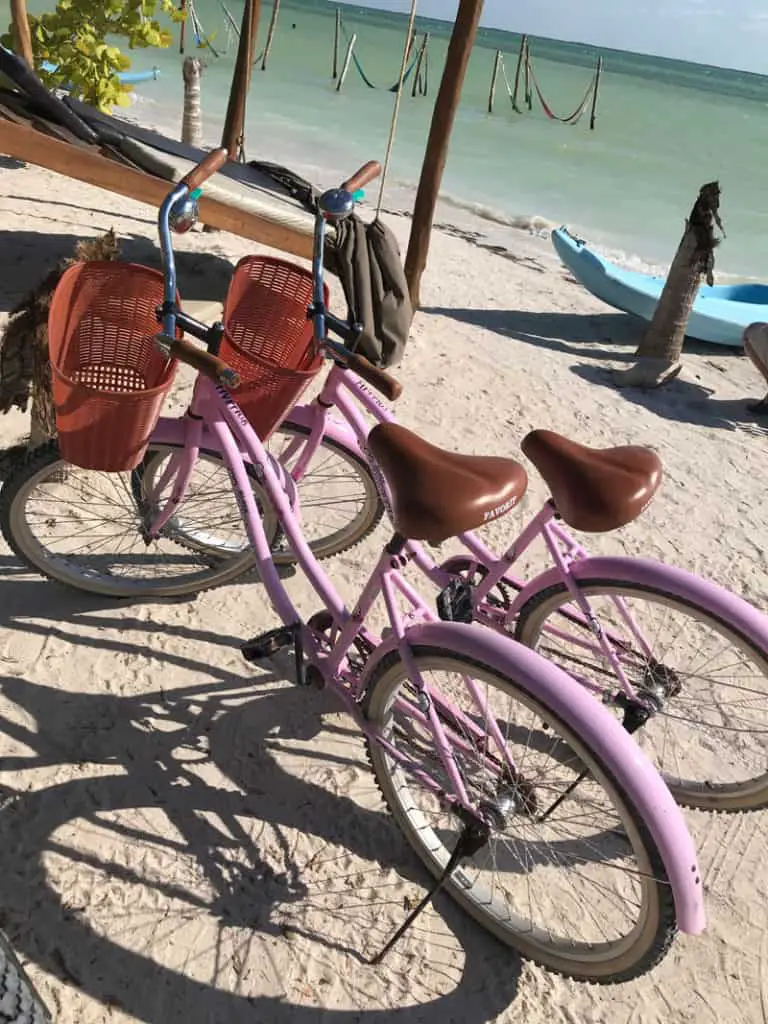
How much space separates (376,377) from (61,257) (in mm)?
4327

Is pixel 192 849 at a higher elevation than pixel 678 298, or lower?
lower

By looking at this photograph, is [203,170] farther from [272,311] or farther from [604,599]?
[604,599]

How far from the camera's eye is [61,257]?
17.9 ft

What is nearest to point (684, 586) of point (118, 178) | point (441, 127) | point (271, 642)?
point (271, 642)

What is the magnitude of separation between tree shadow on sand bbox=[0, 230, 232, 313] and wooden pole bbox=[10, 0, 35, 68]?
1.85 meters

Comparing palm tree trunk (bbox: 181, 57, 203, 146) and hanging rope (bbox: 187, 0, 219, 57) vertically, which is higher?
hanging rope (bbox: 187, 0, 219, 57)

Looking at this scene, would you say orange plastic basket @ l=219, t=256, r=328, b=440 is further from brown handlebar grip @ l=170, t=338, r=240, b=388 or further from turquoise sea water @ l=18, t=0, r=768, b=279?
turquoise sea water @ l=18, t=0, r=768, b=279

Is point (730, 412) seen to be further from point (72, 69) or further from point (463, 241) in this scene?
point (72, 69)

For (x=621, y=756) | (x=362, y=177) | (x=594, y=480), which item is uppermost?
(x=362, y=177)

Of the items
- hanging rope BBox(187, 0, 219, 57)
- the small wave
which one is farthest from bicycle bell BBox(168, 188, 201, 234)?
the small wave

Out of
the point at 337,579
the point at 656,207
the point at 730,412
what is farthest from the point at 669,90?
the point at 337,579

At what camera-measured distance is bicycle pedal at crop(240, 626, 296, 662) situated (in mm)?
2168

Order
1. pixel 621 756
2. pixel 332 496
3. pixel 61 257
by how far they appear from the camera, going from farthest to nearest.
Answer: pixel 61 257, pixel 332 496, pixel 621 756

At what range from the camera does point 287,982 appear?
6.18 feet
